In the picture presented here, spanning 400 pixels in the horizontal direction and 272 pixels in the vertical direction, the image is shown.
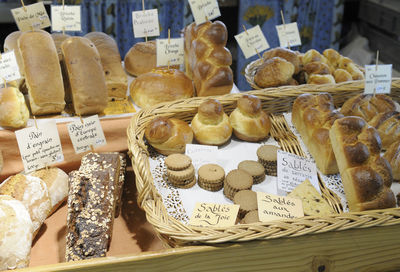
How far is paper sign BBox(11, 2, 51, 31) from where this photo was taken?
1.82 m

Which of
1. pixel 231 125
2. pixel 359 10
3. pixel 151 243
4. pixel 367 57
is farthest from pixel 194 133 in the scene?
pixel 359 10

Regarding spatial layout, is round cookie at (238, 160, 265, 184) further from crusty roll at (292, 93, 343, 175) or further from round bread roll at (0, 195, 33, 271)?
round bread roll at (0, 195, 33, 271)

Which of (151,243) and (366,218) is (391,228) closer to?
(366,218)

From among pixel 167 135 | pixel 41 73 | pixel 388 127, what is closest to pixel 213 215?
pixel 167 135

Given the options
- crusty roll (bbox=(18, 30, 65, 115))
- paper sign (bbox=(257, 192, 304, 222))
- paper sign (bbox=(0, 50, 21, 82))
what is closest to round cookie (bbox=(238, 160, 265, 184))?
paper sign (bbox=(257, 192, 304, 222))

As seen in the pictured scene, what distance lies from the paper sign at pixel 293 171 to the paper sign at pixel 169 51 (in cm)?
87

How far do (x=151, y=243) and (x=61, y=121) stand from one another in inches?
29.6

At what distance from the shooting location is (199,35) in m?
2.03

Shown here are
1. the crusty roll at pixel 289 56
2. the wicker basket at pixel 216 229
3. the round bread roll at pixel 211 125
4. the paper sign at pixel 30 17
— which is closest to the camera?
the wicker basket at pixel 216 229

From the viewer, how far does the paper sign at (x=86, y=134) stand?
1.63m

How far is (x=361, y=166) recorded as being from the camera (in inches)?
53.6

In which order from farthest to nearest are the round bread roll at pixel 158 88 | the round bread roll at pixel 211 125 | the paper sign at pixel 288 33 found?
the paper sign at pixel 288 33
the round bread roll at pixel 158 88
the round bread roll at pixel 211 125

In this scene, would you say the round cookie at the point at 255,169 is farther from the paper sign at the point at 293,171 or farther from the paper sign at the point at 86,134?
the paper sign at the point at 86,134

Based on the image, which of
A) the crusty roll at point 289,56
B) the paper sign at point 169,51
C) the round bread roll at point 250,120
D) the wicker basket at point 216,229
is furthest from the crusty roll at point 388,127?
the paper sign at point 169,51
